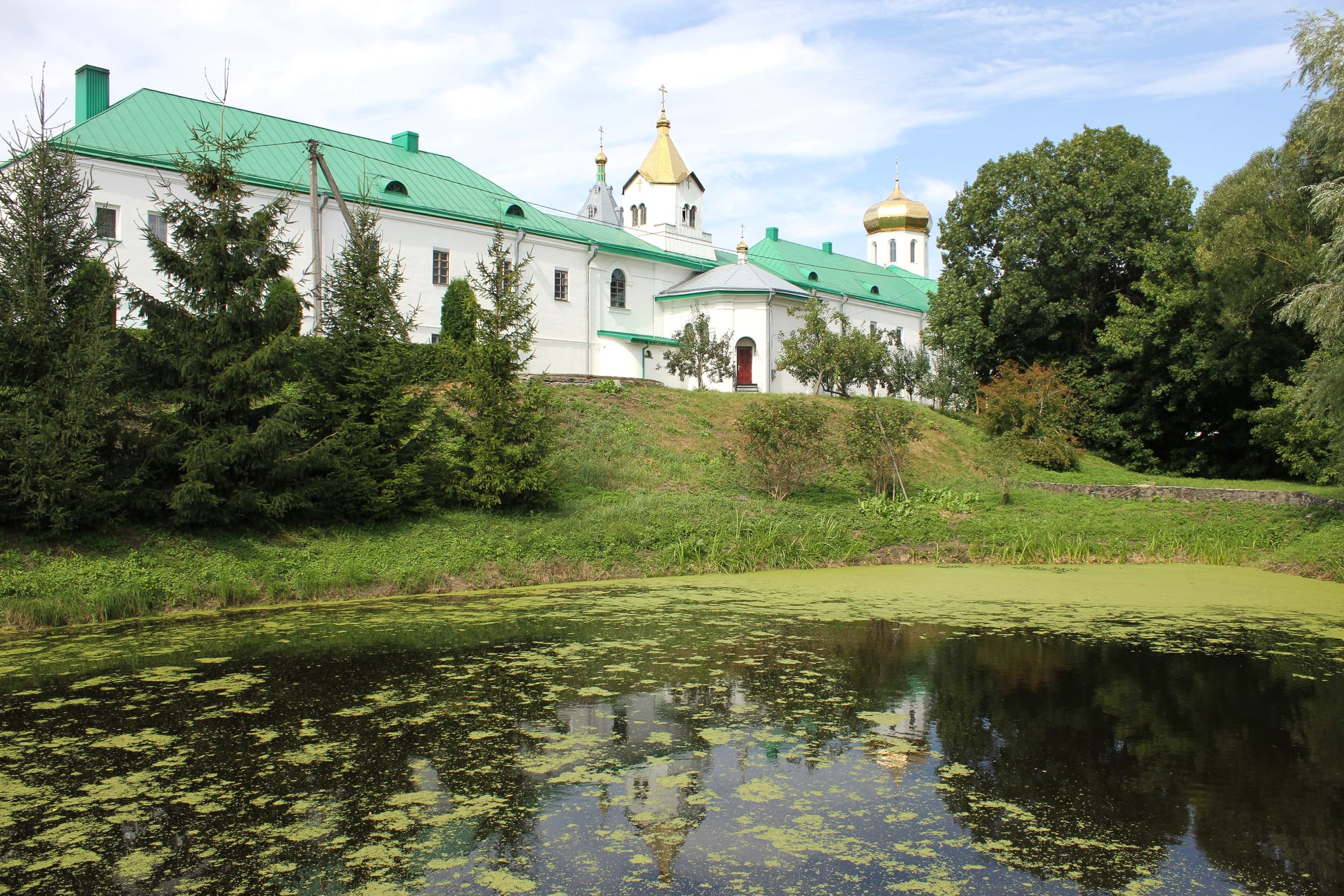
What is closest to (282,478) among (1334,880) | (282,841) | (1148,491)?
(282,841)

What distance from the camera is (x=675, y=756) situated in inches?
241

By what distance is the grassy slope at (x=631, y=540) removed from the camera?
11.6 m

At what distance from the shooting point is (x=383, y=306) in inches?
612

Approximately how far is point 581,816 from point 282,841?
1.42 metres

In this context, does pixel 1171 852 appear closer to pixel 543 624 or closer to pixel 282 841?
pixel 282 841

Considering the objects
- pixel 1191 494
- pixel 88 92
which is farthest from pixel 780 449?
pixel 88 92

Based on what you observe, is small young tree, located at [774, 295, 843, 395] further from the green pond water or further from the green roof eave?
the green pond water

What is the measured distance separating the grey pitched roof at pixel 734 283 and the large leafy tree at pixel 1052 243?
215 inches

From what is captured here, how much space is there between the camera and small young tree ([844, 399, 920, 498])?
2088cm

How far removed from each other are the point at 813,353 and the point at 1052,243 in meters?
8.45

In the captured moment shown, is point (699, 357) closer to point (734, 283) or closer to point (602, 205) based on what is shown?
point (734, 283)

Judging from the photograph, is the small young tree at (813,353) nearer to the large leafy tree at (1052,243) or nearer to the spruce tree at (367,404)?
the large leafy tree at (1052,243)

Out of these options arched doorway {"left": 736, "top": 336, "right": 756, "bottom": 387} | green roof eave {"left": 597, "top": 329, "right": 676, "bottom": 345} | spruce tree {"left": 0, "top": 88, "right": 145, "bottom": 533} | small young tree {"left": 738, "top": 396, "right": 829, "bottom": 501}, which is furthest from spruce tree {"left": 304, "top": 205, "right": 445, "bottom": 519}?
arched doorway {"left": 736, "top": 336, "right": 756, "bottom": 387}

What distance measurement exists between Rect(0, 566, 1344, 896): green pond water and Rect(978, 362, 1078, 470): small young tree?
15293 mm
